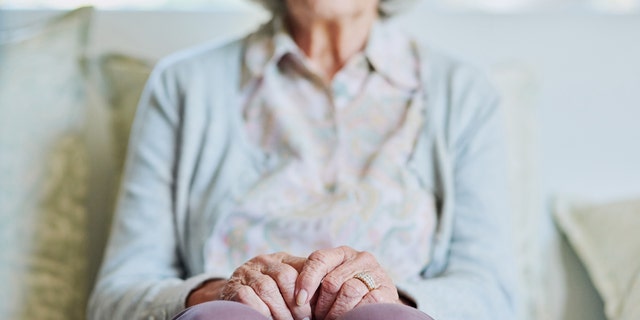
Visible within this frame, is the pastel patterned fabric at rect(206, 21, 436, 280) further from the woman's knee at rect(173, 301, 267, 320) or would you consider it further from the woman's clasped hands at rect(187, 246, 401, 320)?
the woman's knee at rect(173, 301, 267, 320)

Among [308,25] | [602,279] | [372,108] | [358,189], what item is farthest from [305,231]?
[602,279]

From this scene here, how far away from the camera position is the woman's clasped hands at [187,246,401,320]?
918mm

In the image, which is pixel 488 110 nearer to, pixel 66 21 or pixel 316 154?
pixel 316 154

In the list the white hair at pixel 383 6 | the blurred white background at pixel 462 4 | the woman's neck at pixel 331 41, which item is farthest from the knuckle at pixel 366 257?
the blurred white background at pixel 462 4

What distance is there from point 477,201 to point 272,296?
0.47 m

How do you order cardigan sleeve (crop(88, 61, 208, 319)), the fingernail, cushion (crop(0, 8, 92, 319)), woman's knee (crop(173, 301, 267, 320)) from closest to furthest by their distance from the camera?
woman's knee (crop(173, 301, 267, 320)) < the fingernail < cardigan sleeve (crop(88, 61, 208, 319)) < cushion (crop(0, 8, 92, 319))

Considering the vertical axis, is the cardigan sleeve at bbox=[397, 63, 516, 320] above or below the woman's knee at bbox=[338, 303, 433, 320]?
below

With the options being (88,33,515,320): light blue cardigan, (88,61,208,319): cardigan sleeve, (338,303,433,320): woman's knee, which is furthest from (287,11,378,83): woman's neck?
(338,303,433,320): woman's knee

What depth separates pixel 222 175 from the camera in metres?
1.28

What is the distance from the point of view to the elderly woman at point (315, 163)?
1.23m

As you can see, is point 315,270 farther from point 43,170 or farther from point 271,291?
point 43,170

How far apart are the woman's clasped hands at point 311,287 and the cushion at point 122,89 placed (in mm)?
667

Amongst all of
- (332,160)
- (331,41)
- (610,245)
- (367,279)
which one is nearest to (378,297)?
(367,279)

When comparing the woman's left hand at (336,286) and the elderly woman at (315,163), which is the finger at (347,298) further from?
the elderly woman at (315,163)
